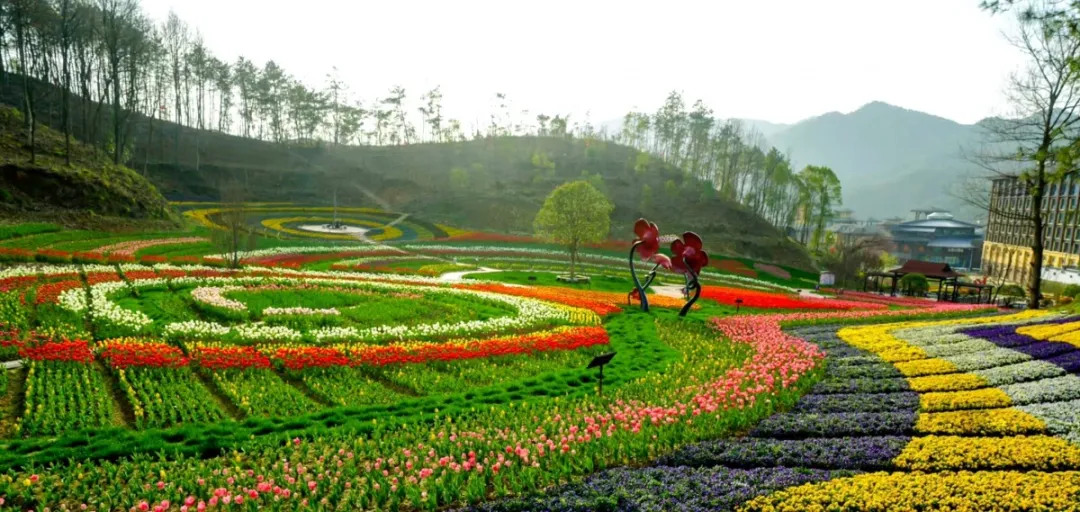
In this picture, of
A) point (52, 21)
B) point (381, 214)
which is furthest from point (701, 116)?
point (52, 21)

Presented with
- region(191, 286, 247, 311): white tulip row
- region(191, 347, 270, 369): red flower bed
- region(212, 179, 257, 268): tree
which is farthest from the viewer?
region(212, 179, 257, 268): tree

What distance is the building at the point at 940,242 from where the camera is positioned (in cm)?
12244

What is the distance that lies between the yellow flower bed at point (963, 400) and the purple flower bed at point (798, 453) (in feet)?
6.05

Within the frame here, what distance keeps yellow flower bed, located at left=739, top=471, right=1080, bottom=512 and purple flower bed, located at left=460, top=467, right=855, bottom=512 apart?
0.23m

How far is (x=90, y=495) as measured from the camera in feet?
20.9

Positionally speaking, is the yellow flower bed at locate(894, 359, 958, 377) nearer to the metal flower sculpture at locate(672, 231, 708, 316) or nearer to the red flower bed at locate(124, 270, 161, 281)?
the metal flower sculpture at locate(672, 231, 708, 316)

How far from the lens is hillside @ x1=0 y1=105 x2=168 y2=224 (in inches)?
1199

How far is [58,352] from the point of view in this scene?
10484 mm

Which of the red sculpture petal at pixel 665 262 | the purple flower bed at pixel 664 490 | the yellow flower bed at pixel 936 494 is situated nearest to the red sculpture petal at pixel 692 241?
the red sculpture petal at pixel 665 262

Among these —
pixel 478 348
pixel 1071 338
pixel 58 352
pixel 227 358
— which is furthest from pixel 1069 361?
pixel 58 352

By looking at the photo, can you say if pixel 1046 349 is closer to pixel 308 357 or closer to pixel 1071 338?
pixel 1071 338

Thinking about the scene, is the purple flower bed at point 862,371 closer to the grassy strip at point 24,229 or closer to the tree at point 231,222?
the tree at point 231,222

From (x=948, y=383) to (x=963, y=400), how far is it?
3.36 feet

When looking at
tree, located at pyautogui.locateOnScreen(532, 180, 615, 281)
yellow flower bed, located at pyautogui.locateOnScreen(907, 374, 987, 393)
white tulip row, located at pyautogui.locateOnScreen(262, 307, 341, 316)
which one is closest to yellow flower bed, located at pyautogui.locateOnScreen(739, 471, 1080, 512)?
yellow flower bed, located at pyautogui.locateOnScreen(907, 374, 987, 393)
